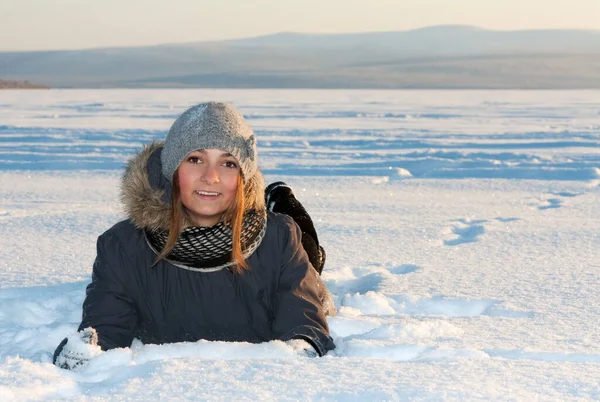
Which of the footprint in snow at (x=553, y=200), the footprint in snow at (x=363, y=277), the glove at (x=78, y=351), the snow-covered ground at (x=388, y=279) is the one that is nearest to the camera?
the snow-covered ground at (x=388, y=279)

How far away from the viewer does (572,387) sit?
1.76 metres

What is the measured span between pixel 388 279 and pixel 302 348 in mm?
1433

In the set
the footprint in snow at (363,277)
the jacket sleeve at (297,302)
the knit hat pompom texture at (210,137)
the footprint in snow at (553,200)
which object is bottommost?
the footprint in snow at (553,200)

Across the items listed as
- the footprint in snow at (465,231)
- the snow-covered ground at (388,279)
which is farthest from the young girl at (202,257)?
the footprint in snow at (465,231)

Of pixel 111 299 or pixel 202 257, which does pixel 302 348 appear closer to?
pixel 202 257

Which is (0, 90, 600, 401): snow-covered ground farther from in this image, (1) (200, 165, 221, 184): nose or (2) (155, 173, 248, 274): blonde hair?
(1) (200, 165, 221, 184): nose

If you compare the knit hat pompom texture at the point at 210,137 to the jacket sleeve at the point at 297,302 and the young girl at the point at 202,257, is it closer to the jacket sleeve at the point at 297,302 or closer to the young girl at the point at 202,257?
the young girl at the point at 202,257

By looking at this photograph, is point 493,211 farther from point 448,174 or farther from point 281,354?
point 281,354

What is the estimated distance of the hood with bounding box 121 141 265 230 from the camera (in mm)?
2143

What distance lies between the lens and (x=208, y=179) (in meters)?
2.11

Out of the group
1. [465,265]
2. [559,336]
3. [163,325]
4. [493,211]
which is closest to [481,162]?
[493,211]

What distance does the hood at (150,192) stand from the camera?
2143mm

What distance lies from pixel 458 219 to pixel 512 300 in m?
2.32

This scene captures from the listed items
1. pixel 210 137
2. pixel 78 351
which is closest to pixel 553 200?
pixel 210 137
